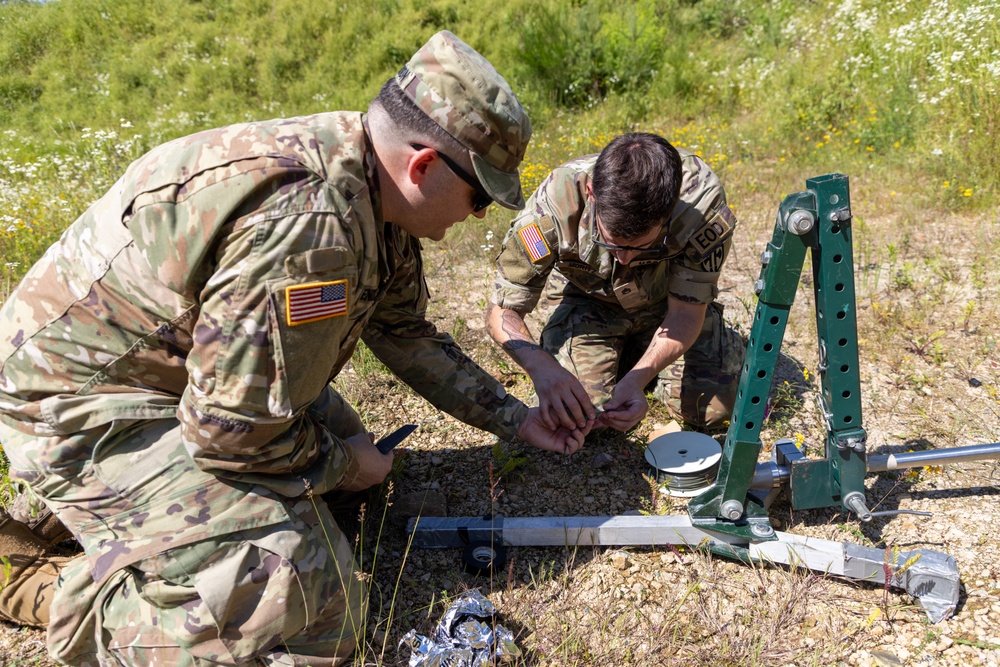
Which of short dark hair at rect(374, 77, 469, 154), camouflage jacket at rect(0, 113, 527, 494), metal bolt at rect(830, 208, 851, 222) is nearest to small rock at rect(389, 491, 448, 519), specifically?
camouflage jacket at rect(0, 113, 527, 494)

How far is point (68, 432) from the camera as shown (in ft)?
7.13

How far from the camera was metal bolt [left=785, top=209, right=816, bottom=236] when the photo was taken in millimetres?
2166

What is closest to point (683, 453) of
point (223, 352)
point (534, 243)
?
point (534, 243)

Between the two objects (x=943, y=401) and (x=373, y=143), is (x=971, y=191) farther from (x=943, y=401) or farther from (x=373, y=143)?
(x=373, y=143)

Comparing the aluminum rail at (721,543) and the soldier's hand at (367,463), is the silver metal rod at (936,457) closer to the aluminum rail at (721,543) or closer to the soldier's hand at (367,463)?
the aluminum rail at (721,543)

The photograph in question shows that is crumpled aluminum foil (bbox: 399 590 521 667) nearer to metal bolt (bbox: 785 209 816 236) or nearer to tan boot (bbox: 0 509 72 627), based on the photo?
tan boot (bbox: 0 509 72 627)

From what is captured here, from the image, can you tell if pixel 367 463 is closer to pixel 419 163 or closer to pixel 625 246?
pixel 419 163

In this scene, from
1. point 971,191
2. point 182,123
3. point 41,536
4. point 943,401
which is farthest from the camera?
point 182,123

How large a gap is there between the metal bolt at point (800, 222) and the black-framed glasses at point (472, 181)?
3.15ft

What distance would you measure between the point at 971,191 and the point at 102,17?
510 inches

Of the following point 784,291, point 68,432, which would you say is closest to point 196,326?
point 68,432

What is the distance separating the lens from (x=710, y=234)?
10.7ft

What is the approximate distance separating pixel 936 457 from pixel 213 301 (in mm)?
2656

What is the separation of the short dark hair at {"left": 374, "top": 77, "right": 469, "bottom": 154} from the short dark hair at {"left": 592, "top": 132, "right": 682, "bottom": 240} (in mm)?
964
